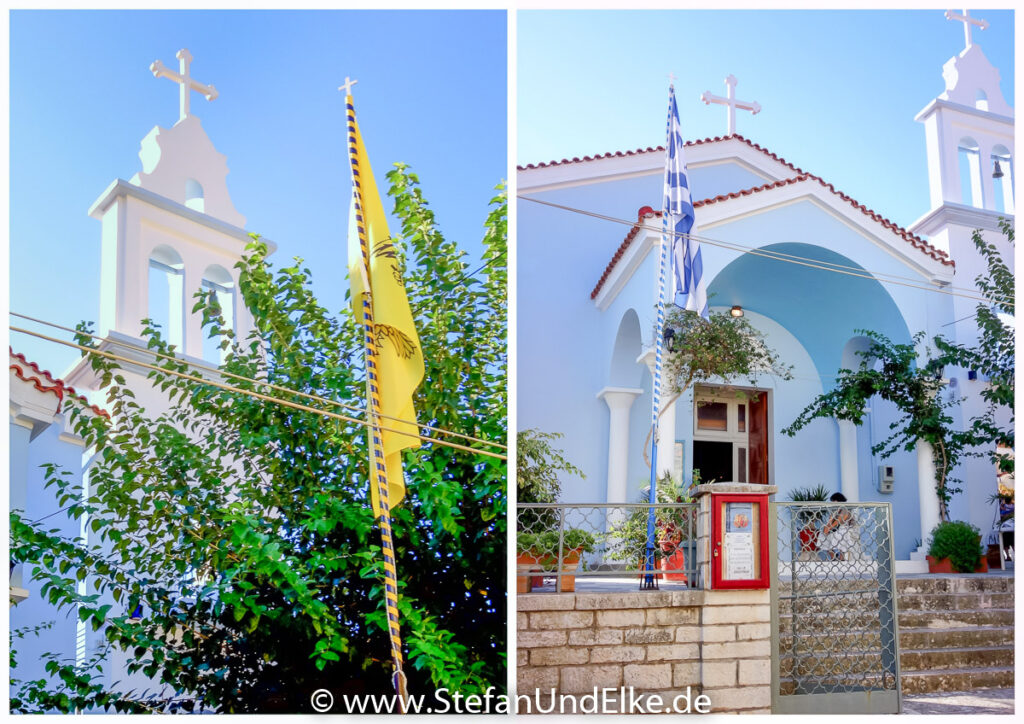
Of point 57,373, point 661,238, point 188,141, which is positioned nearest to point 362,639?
point 57,373

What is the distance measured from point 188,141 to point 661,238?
3074mm

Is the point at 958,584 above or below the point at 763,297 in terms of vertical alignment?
below

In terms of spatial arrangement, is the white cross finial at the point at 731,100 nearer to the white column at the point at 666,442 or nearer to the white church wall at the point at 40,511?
the white column at the point at 666,442

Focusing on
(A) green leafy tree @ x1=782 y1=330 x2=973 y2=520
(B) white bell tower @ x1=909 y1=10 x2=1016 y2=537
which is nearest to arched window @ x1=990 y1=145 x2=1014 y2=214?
(B) white bell tower @ x1=909 y1=10 x2=1016 y2=537

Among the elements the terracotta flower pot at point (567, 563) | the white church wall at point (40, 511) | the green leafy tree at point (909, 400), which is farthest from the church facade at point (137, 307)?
the green leafy tree at point (909, 400)

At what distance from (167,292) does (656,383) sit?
9.90 feet

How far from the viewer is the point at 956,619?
6180 millimetres

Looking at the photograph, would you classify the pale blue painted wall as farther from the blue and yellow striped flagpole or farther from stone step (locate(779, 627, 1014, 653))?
stone step (locate(779, 627, 1014, 653))

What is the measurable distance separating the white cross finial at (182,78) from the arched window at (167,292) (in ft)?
2.52

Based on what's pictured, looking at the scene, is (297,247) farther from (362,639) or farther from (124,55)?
(362,639)

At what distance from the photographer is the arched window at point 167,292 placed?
5051 mm

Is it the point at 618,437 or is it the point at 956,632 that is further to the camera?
the point at 618,437

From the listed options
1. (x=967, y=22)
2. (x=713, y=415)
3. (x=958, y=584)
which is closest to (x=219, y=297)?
(x=713, y=415)

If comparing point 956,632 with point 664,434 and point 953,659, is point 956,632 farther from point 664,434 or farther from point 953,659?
point 664,434
